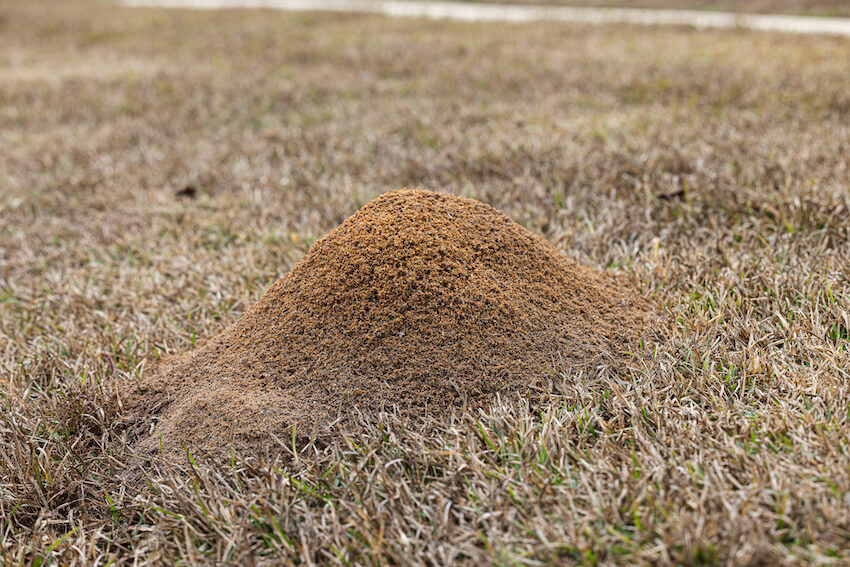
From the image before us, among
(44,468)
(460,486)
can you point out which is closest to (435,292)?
(460,486)

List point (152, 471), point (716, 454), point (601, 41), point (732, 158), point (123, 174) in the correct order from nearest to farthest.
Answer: point (716, 454)
point (152, 471)
point (732, 158)
point (123, 174)
point (601, 41)

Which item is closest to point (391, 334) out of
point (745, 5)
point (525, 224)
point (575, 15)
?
point (525, 224)

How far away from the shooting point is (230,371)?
188 centimetres

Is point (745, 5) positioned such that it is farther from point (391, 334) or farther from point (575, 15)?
point (391, 334)

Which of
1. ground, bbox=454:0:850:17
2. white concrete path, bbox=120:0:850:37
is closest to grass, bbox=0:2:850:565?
white concrete path, bbox=120:0:850:37

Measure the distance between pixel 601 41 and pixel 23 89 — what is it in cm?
616

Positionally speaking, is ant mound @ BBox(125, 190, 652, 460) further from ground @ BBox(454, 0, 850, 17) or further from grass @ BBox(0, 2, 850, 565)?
ground @ BBox(454, 0, 850, 17)

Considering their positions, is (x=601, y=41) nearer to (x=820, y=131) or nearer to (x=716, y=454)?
(x=820, y=131)

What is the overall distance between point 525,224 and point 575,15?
7939 millimetres

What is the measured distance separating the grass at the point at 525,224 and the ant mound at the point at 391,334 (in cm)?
9

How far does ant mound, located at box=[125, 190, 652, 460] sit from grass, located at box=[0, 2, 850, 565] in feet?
0.30

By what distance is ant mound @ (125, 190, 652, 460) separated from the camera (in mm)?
1759

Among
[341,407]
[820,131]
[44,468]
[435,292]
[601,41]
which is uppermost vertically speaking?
[601,41]

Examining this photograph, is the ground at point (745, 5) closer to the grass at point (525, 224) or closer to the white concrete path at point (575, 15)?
the white concrete path at point (575, 15)
